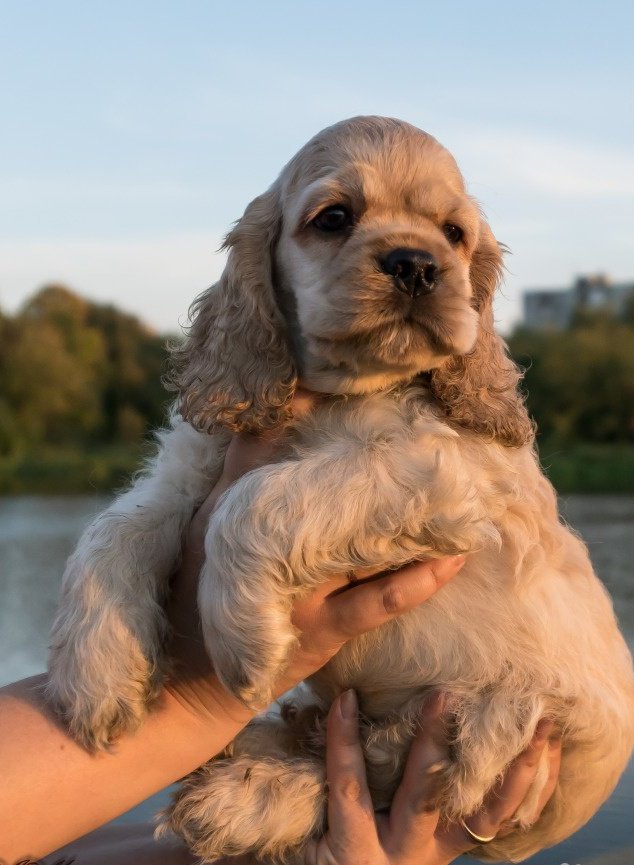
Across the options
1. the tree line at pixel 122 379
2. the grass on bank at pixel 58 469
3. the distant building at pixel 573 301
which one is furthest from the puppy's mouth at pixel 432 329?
the distant building at pixel 573 301

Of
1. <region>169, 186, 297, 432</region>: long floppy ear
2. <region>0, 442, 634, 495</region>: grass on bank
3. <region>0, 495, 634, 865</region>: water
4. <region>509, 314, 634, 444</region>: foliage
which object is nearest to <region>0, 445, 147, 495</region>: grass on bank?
<region>0, 442, 634, 495</region>: grass on bank

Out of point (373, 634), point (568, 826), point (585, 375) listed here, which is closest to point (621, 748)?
point (568, 826)

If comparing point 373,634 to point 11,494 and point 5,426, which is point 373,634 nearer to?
point 11,494

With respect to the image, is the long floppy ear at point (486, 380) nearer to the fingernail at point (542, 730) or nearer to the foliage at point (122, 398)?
the fingernail at point (542, 730)

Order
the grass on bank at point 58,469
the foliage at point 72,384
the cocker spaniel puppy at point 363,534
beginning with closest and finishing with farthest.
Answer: the cocker spaniel puppy at point 363,534 → the grass on bank at point 58,469 → the foliage at point 72,384

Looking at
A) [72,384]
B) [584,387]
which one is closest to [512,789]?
[584,387]
